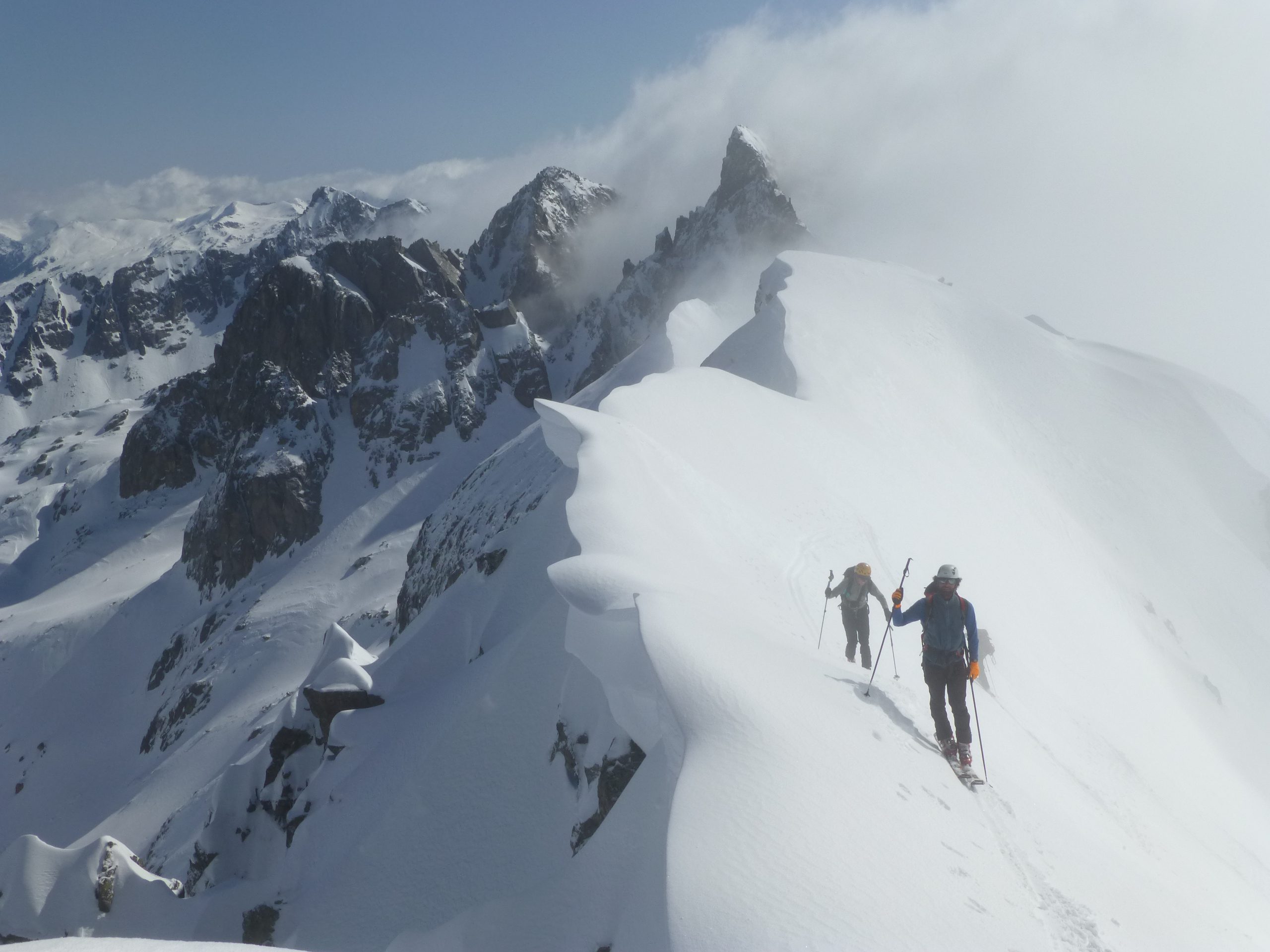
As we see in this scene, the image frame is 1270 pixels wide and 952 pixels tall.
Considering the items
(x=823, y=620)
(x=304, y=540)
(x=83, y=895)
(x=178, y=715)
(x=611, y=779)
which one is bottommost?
(x=83, y=895)

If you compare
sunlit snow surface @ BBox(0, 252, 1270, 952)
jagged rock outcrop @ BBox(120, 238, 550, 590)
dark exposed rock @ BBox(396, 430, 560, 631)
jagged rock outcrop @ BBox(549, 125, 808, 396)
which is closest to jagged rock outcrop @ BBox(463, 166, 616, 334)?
jagged rock outcrop @ BBox(549, 125, 808, 396)

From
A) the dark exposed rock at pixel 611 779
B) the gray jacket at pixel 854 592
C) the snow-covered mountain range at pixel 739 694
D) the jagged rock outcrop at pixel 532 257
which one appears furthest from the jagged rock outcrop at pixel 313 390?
the dark exposed rock at pixel 611 779

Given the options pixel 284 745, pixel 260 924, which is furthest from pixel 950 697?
pixel 284 745

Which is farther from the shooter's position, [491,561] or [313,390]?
[313,390]

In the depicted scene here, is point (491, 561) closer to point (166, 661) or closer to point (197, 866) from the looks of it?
point (197, 866)

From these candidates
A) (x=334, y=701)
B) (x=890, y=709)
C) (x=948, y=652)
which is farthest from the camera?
(x=334, y=701)

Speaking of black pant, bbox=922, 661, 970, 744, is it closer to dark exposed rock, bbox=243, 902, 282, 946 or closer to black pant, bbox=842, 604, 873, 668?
black pant, bbox=842, 604, 873, 668

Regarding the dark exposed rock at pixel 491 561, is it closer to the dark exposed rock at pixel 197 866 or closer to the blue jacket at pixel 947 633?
the dark exposed rock at pixel 197 866
